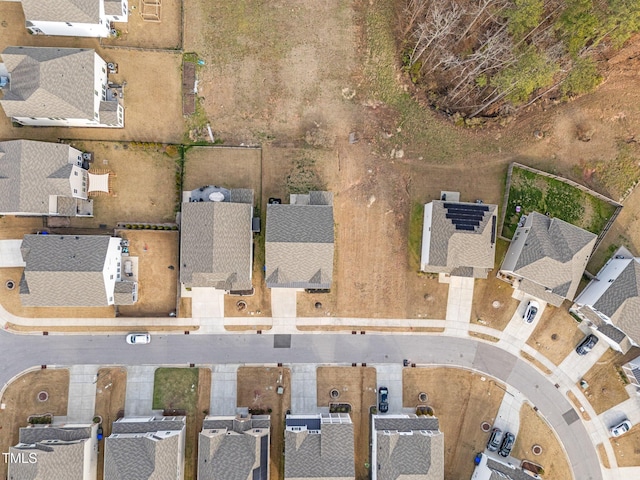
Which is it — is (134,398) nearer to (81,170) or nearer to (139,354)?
(139,354)

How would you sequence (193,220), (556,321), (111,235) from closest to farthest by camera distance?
(193,220)
(111,235)
(556,321)

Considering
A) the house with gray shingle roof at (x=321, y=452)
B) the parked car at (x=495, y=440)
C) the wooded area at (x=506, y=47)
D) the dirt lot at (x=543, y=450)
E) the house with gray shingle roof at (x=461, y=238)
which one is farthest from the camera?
the dirt lot at (x=543, y=450)

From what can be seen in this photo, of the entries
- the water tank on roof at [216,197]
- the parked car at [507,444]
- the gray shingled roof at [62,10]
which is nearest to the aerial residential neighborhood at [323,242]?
the gray shingled roof at [62,10]

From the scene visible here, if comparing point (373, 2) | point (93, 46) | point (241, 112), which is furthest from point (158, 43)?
point (373, 2)

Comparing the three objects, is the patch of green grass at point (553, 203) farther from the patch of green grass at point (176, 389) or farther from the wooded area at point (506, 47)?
the patch of green grass at point (176, 389)

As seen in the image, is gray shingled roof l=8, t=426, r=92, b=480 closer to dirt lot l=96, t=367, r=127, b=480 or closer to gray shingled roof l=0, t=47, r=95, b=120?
dirt lot l=96, t=367, r=127, b=480

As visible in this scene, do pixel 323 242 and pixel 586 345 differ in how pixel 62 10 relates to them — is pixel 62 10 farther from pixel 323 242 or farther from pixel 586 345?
pixel 586 345
